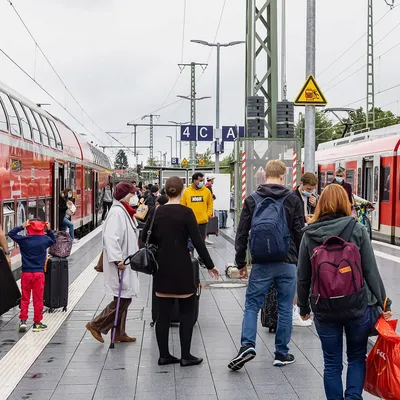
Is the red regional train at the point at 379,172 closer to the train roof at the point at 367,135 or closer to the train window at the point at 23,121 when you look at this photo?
the train roof at the point at 367,135

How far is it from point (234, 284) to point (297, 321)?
346cm

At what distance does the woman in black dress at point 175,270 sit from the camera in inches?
256

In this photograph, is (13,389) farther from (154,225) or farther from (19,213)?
(19,213)

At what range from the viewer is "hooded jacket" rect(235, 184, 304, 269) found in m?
6.50

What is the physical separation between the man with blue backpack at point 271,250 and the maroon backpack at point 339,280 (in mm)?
1502

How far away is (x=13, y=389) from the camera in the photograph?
5902 millimetres

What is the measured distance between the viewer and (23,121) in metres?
13.7

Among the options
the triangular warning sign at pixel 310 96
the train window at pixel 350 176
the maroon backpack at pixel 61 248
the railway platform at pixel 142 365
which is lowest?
the railway platform at pixel 142 365

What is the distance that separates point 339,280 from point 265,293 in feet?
6.16

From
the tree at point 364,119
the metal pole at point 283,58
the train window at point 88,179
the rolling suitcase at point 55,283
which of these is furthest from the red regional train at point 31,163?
the tree at point 364,119

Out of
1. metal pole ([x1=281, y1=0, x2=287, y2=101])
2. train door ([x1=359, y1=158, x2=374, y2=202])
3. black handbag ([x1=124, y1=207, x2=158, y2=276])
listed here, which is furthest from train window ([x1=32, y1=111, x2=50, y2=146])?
train door ([x1=359, y1=158, x2=374, y2=202])

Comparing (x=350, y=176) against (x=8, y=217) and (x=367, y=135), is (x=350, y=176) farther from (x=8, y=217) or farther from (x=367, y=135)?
(x=8, y=217)

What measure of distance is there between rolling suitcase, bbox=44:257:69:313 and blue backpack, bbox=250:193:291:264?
3460mm

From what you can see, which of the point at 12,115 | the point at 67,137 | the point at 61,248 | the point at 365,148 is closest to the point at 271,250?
the point at 61,248
